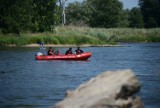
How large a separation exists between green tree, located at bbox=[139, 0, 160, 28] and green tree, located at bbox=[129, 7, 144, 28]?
117cm

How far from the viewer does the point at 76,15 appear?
126 metres

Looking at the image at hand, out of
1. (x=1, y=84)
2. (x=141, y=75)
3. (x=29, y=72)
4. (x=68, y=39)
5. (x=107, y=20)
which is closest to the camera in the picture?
(x=1, y=84)

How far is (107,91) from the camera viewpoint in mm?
12062

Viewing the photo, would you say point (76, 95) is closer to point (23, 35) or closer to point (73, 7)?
point (23, 35)

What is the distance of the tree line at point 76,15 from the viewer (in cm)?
7725

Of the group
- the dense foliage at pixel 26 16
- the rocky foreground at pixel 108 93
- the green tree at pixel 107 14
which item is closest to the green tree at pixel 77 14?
the green tree at pixel 107 14

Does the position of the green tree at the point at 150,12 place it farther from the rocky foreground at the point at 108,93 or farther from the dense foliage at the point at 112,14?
the rocky foreground at the point at 108,93

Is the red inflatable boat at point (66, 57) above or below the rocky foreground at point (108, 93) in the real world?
below

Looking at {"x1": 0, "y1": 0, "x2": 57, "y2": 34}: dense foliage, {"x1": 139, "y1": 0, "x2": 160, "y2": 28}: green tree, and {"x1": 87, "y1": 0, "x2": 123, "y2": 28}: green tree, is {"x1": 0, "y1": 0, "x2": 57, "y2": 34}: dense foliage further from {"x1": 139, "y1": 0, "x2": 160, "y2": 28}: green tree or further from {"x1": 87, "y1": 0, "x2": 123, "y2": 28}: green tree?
{"x1": 139, "y1": 0, "x2": 160, "y2": 28}: green tree

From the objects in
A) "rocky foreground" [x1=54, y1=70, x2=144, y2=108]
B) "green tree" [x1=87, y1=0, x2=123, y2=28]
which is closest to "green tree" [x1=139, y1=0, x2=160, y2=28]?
Answer: "green tree" [x1=87, y1=0, x2=123, y2=28]

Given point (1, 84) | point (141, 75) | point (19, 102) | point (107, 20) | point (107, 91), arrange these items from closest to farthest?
point (107, 91) < point (19, 102) < point (1, 84) < point (141, 75) < point (107, 20)

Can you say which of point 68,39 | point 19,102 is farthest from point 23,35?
point 19,102

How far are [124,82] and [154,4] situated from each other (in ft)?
372

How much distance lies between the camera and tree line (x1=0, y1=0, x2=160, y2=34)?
77250mm
